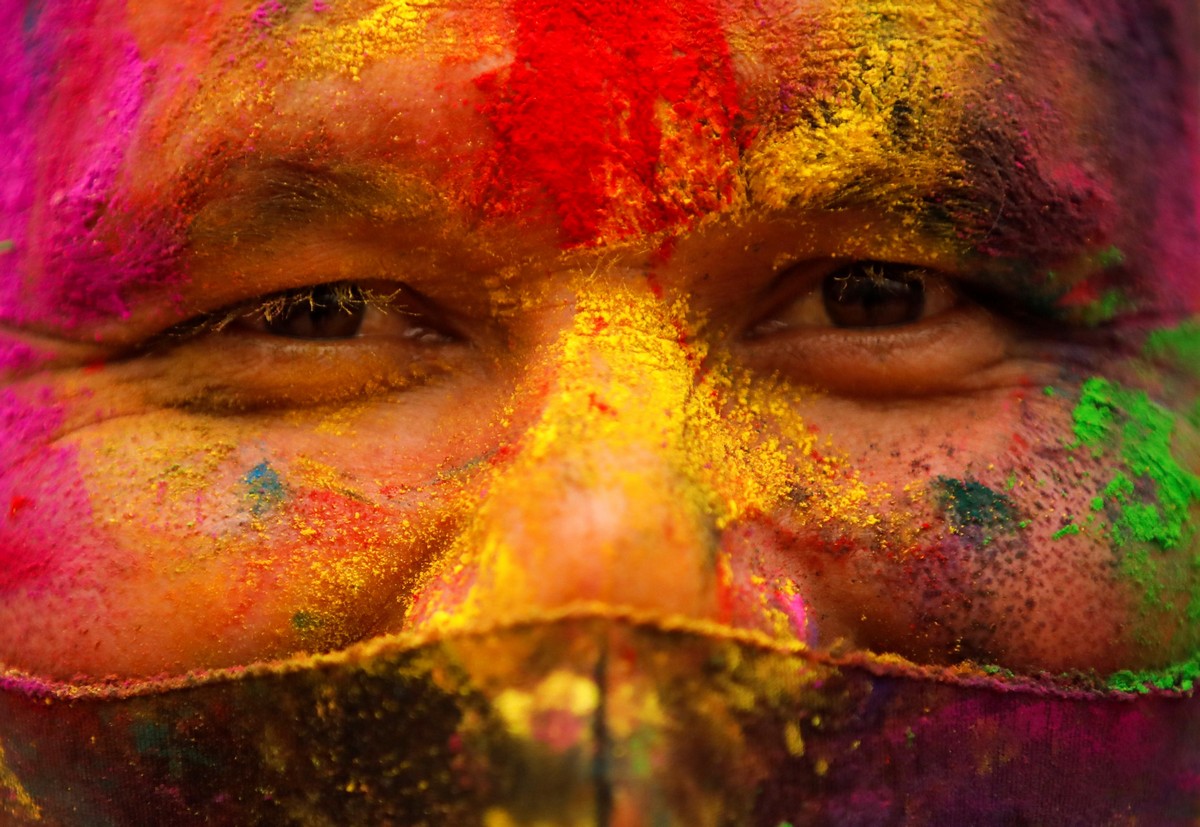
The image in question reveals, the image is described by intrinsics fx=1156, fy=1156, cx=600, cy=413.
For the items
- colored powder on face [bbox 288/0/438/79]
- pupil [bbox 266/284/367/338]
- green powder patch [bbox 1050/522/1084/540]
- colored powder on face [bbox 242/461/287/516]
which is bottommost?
green powder patch [bbox 1050/522/1084/540]

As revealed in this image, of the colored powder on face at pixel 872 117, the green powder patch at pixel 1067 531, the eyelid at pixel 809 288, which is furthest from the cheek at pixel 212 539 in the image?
the green powder patch at pixel 1067 531

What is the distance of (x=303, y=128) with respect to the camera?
1.36 metres

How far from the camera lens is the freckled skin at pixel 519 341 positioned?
1347 millimetres

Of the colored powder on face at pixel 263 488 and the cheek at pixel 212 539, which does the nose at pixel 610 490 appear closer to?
the cheek at pixel 212 539

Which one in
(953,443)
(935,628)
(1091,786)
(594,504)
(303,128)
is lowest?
(1091,786)

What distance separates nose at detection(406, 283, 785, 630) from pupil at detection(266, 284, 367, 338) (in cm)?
28

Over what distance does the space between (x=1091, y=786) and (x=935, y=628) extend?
0.29 meters

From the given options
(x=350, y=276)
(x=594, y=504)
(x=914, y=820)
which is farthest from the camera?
(x=350, y=276)

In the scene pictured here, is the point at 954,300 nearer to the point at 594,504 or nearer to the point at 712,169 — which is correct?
the point at 712,169

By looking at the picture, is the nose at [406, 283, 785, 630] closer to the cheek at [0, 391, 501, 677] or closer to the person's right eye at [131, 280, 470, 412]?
the cheek at [0, 391, 501, 677]

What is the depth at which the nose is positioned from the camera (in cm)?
113

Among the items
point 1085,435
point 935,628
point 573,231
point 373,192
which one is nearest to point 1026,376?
point 1085,435

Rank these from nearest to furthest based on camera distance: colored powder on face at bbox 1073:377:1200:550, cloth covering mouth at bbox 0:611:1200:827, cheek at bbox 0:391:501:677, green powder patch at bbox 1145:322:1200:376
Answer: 1. cloth covering mouth at bbox 0:611:1200:827
2. cheek at bbox 0:391:501:677
3. colored powder on face at bbox 1073:377:1200:550
4. green powder patch at bbox 1145:322:1200:376

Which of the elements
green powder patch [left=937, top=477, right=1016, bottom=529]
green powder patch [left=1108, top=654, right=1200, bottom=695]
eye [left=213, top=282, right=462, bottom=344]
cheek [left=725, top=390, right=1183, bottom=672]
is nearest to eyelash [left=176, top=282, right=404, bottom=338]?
eye [left=213, top=282, right=462, bottom=344]
